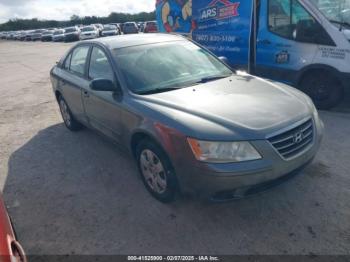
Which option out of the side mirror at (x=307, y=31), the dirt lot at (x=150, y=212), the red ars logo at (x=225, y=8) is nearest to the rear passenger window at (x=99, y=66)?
the dirt lot at (x=150, y=212)

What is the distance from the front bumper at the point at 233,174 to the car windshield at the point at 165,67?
3.48ft

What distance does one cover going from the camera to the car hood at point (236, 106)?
265cm

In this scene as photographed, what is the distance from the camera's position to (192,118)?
9.00 feet

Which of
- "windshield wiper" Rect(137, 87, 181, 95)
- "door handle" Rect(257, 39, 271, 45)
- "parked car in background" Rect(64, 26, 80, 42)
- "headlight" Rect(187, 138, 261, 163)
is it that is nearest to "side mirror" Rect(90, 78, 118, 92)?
"windshield wiper" Rect(137, 87, 181, 95)

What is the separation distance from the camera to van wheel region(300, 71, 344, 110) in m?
5.38

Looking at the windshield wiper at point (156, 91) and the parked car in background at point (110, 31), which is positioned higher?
the parked car in background at point (110, 31)

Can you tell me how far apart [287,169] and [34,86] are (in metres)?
9.31

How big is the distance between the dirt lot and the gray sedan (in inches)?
14.5

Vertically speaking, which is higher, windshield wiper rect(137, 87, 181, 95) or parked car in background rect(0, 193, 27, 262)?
windshield wiper rect(137, 87, 181, 95)

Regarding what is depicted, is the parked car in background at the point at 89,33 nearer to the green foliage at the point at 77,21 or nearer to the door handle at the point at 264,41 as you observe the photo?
the green foliage at the point at 77,21

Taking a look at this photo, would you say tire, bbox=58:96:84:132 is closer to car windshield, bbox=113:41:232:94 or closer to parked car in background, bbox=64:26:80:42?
car windshield, bbox=113:41:232:94

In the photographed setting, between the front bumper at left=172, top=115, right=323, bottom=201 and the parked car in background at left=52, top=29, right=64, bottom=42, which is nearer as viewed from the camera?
the front bumper at left=172, top=115, right=323, bottom=201

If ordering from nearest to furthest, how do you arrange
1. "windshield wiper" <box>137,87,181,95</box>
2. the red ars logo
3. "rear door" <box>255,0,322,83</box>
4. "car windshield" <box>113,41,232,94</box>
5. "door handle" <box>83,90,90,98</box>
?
"windshield wiper" <box>137,87,181,95</box> < "car windshield" <box>113,41,232,94</box> < "door handle" <box>83,90,90,98</box> < "rear door" <box>255,0,322,83</box> < the red ars logo

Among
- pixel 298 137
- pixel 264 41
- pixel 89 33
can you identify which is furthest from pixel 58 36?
pixel 298 137
